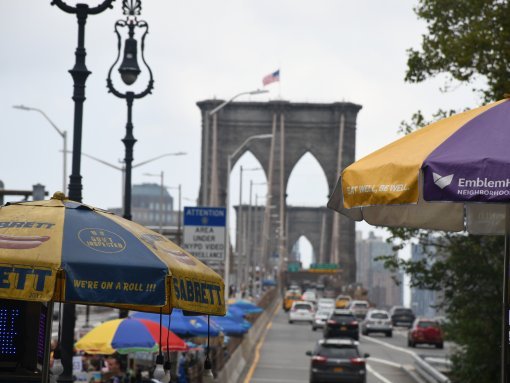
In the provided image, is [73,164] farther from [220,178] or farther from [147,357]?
[220,178]

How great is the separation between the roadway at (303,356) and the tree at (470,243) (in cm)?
1095

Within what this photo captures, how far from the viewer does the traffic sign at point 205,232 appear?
2880cm

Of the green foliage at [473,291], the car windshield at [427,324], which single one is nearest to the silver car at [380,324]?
the car windshield at [427,324]

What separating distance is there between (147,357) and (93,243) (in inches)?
885

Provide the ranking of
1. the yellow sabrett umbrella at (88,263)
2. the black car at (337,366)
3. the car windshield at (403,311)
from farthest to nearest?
the car windshield at (403,311), the black car at (337,366), the yellow sabrett umbrella at (88,263)

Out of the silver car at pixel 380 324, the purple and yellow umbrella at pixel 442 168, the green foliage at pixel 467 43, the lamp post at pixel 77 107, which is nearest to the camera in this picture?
the purple and yellow umbrella at pixel 442 168

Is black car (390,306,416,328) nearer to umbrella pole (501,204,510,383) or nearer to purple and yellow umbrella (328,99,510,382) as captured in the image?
purple and yellow umbrella (328,99,510,382)

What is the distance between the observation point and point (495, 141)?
7.21 m

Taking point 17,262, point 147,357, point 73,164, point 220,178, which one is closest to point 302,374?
point 147,357

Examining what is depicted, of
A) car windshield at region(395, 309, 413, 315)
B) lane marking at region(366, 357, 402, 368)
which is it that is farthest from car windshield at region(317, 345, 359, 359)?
car windshield at region(395, 309, 413, 315)

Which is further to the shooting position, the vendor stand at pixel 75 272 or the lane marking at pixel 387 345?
the lane marking at pixel 387 345

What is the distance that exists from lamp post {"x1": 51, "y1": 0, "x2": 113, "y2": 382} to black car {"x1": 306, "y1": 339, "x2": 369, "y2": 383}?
55.7 ft

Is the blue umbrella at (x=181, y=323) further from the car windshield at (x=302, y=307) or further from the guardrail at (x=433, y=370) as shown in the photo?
the car windshield at (x=302, y=307)

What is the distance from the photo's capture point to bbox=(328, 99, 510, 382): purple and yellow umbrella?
22.2ft
